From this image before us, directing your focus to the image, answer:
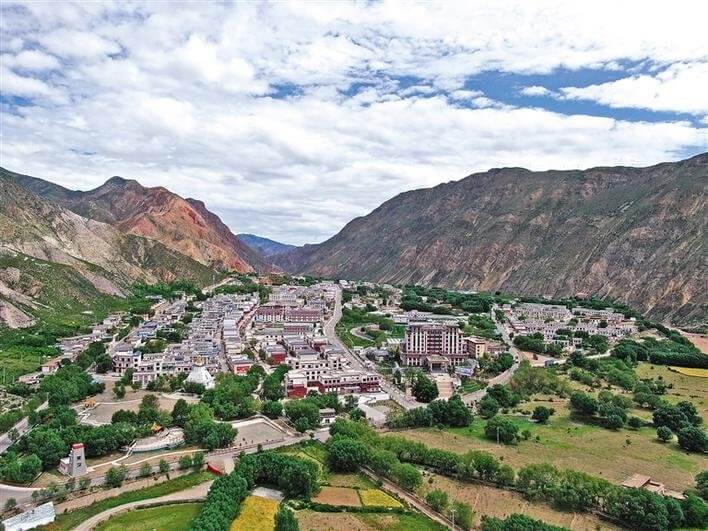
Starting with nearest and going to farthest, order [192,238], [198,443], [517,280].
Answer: [198,443] → [517,280] → [192,238]

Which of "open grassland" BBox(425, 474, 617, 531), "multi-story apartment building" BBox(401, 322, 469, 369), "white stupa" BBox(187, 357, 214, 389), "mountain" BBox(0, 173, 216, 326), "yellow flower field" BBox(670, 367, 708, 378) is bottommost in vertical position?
"open grassland" BBox(425, 474, 617, 531)

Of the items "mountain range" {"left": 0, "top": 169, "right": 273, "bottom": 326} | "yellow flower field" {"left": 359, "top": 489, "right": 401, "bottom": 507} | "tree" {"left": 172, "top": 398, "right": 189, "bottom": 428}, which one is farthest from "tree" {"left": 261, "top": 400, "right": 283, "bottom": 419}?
"mountain range" {"left": 0, "top": 169, "right": 273, "bottom": 326}

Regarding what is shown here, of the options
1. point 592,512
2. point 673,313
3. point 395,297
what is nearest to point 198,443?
point 592,512

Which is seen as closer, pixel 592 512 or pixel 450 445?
pixel 592 512

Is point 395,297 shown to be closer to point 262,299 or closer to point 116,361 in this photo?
point 262,299

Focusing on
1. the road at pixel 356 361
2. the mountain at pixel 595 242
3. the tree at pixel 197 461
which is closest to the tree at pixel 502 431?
the road at pixel 356 361

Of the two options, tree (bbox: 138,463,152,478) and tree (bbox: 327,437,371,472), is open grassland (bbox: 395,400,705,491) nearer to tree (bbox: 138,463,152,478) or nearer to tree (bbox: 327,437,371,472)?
tree (bbox: 327,437,371,472)

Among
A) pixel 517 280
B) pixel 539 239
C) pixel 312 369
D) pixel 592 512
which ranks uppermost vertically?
pixel 539 239
